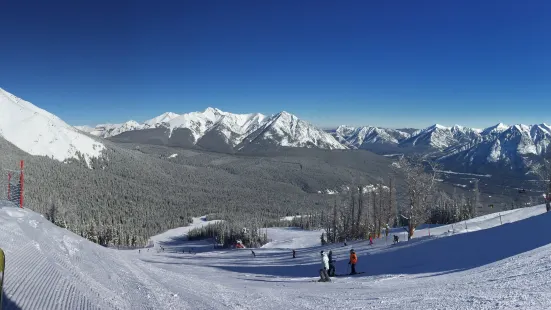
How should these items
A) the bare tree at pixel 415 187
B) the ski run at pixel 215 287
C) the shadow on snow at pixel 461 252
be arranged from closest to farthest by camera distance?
1. the ski run at pixel 215 287
2. the shadow on snow at pixel 461 252
3. the bare tree at pixel 415 187

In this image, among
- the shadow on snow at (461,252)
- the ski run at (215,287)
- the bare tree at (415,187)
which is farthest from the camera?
the bare tree at (415,187)

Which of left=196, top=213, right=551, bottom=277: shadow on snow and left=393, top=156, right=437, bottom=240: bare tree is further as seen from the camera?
left=393, top=156, right=437, bottom=240: bare tree

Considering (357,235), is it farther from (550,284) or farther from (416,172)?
(550,284)

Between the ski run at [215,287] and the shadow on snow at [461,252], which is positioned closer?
the ski run at [215,287]

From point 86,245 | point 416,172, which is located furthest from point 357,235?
point 86,245

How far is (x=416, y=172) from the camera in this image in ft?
120

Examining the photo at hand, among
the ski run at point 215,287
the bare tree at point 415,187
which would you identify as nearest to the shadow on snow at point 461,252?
the ski run at point 215,287

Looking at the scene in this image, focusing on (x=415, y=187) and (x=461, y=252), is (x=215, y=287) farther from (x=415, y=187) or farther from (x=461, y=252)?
(x=415, y=187)

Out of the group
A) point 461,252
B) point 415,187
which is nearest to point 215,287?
point 461,252

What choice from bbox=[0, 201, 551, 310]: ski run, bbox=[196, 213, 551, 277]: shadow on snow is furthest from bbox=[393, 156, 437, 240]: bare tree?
bbox=[0, 201, 551, 310]: ski run

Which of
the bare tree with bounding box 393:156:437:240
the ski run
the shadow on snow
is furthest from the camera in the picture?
the bare tree with bounding box 393:156:437:240

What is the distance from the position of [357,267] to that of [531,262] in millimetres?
9925

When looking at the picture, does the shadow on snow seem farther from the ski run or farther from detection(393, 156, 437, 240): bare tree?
detection(393, 156, 437, 240): bare tree

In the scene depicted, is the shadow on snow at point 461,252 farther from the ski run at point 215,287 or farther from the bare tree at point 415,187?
the bare tree at point 415,187
